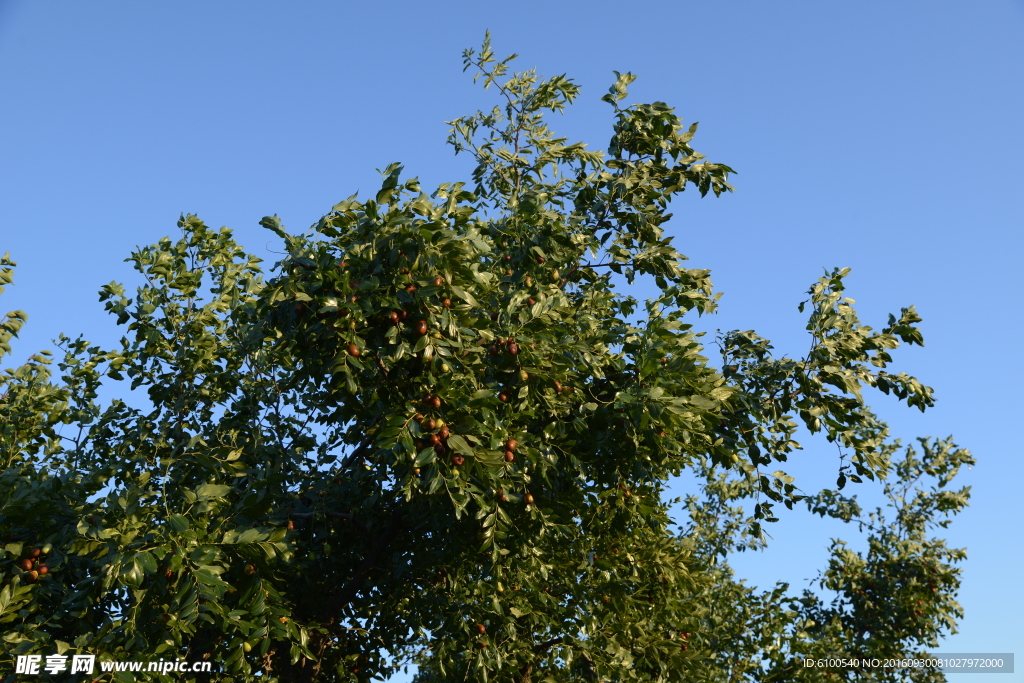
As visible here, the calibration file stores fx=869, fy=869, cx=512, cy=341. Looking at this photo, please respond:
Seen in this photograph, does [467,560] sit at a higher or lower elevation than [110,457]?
lower

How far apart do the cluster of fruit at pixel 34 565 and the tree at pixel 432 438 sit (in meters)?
0.02

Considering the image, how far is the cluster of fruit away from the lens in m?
6.49

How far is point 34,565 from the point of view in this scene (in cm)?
658

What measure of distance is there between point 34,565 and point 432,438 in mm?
3204

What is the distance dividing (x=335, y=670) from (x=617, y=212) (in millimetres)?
5411

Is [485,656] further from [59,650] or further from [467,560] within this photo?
[59,650]

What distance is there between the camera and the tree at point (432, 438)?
6434mm

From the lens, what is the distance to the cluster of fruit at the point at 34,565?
21.3 feet

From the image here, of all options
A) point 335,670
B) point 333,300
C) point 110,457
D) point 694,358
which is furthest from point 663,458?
point 110,457

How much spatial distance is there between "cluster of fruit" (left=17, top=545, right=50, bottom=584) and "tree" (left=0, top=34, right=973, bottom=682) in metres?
0.02

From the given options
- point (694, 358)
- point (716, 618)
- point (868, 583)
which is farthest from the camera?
point (868, 583)

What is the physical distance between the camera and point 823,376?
26.4 ft

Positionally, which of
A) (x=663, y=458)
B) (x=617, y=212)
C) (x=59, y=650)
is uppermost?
(x=617, y=212)

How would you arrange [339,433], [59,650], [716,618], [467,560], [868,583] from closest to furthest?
1. [59,650]
2. [467,560]
3. [339,433]
4. [716,618]
5. [868,583]
